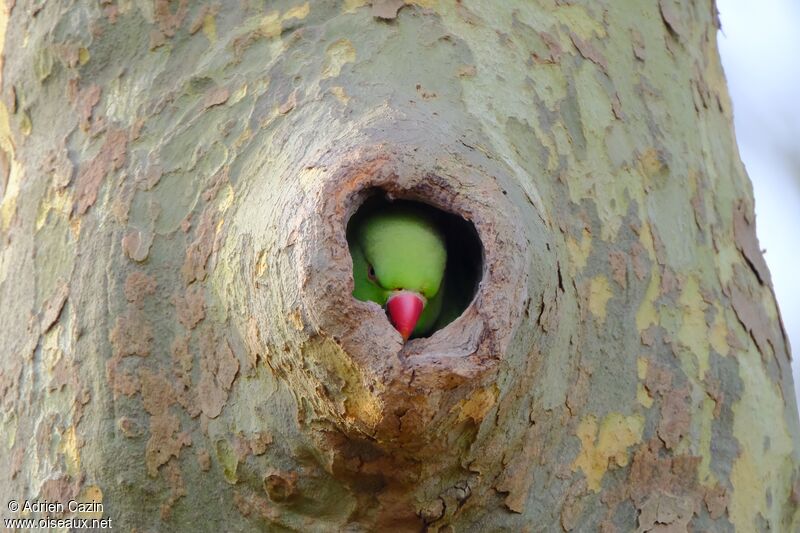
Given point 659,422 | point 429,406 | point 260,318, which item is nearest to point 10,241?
point 260,318

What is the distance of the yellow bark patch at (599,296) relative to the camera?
1.85 meters

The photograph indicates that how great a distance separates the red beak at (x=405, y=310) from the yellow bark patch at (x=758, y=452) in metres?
0.71

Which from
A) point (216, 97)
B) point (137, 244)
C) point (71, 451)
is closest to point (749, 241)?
point (216, 97)

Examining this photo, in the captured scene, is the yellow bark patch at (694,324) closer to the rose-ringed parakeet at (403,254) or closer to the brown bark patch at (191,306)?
the rose-ringed parakeet at (403,254)

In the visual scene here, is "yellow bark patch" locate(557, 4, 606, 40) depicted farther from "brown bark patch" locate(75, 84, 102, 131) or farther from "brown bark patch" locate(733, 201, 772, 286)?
"brown bark patch" locate(75, 84, 102, 131)

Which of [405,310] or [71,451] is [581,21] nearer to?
[405,310]

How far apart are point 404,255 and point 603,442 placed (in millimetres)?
505

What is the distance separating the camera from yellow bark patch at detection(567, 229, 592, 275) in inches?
72.3

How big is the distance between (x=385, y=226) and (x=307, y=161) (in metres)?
0.15

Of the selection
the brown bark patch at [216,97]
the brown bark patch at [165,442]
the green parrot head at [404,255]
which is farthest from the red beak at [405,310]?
the brown bark patch at [216,97]

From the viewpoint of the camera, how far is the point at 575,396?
1.78 m

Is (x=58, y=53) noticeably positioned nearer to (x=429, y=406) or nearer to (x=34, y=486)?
(x=34, y=486)

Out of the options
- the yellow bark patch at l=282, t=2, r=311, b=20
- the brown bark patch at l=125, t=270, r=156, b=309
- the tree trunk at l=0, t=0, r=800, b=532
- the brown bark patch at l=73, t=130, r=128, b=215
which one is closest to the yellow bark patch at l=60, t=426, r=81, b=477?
the tree trunk at l=0, t=0, r=800, b=532

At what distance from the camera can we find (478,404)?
1.49 m
